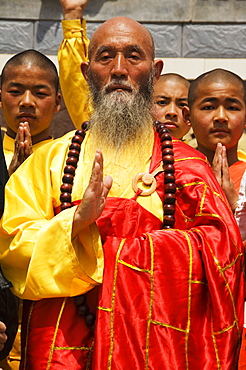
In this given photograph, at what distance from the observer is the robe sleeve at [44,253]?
3.68 metres

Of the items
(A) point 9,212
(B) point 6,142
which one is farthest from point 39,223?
(B) point 6,142

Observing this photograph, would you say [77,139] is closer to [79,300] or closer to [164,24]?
[79,300]

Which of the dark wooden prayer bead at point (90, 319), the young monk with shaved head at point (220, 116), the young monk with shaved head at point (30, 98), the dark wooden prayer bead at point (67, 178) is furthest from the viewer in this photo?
the young monk with shaved head at point (30, 98)

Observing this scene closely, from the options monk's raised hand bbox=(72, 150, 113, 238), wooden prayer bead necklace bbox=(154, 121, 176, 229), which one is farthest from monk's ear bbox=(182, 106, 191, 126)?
monk's raised hand bbox=(72, 150, 113, 238)

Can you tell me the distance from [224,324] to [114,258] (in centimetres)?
59

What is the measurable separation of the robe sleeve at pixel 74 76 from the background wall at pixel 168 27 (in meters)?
1.05

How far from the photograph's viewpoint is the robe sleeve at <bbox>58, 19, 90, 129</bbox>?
5.27m

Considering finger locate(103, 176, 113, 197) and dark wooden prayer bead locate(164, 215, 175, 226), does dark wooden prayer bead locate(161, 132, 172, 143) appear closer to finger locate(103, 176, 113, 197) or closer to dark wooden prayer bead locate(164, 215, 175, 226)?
dark wooden prayer bead locate(164, 215, 175, 226)

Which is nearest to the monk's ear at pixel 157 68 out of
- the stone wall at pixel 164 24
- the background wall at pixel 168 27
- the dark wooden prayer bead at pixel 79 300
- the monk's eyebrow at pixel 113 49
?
the monk's eyebrow at pixel 113 49

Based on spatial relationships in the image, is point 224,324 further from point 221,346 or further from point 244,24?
point 244,24

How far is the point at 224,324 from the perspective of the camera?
364 cm

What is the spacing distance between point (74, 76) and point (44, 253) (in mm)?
1863

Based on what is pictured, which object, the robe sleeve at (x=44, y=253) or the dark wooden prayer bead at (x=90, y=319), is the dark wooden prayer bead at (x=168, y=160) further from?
the dark wooden prayer bead at (x=90, y=319)

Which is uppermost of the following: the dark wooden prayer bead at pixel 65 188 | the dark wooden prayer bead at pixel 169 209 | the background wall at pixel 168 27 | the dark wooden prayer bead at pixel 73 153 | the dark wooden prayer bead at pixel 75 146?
the background wall at pixel 168 27
